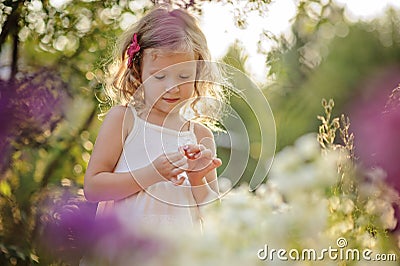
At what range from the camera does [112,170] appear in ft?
5.11

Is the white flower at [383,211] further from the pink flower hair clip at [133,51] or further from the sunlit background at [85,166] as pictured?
the pink flower hair clip at [133,51]

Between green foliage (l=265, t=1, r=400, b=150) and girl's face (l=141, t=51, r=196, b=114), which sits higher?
girl's face (l=141, t=51, r=196, b=114)

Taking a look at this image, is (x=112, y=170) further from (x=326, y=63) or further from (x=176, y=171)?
(x=326, y=63)

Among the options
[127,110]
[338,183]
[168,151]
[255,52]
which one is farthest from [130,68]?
[255,52]

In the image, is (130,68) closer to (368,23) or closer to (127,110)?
(127,110)

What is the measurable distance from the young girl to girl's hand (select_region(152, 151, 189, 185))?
4 cm

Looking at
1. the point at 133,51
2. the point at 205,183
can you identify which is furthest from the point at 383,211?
the point at 133,51

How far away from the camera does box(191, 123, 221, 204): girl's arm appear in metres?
1.55

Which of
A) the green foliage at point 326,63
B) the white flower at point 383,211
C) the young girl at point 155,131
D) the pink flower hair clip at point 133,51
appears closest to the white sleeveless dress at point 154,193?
the young girl at point 155,131

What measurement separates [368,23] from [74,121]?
3835 millimetres

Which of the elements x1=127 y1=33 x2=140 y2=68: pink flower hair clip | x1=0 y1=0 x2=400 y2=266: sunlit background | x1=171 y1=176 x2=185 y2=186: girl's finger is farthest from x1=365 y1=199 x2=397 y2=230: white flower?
x1=127 y1=33 x2=140 y2=68: pink flower hair clip

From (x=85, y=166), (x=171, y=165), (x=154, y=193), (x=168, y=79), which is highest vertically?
(x=168, y=79)

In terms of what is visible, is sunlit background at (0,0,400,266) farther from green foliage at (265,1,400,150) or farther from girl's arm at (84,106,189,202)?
green foliage at (265,1,400,150)

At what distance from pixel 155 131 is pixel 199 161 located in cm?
16
